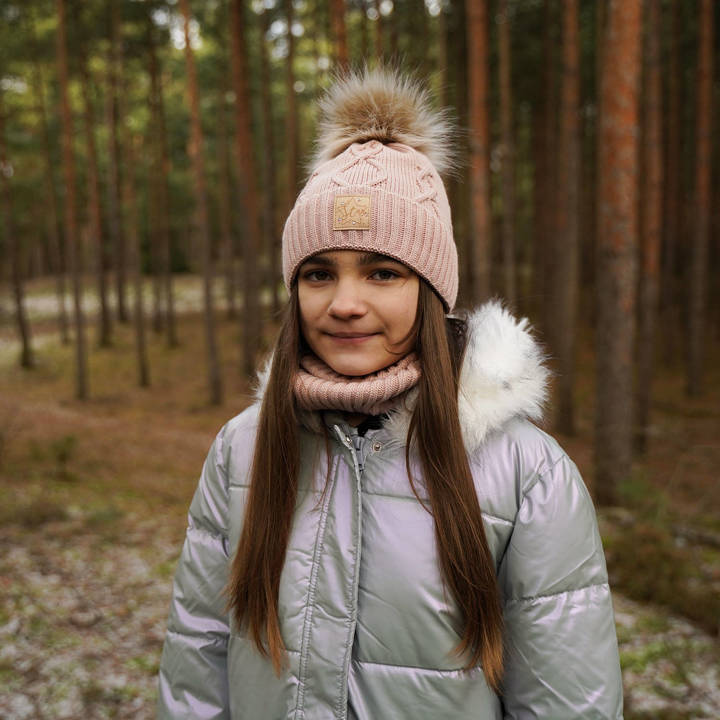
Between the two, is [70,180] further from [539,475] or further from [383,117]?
[539,475]

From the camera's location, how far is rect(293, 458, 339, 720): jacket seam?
159 cm

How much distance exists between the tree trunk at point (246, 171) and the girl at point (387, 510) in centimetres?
860

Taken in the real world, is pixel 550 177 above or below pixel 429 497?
above

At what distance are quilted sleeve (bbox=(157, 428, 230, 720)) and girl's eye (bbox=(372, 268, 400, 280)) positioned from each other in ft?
2.18

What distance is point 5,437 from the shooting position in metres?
9.32

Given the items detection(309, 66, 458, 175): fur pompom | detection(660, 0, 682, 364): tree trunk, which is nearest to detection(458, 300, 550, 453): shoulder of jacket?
detection(309, 66, 458, 175): fur pompom

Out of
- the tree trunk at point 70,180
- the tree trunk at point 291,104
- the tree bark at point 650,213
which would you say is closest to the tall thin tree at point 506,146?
the tree bark at point 650,213

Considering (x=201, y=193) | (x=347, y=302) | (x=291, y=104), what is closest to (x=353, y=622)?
(x=347, y=302)

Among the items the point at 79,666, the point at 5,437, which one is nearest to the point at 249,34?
the point at 5,437

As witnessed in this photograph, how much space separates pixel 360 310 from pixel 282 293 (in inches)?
1077

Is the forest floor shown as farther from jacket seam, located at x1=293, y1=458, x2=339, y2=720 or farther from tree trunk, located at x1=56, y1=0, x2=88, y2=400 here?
tree trunk, located at x1=56, y1=0, x2=88, y2=400

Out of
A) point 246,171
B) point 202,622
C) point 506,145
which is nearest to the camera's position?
point 202,622

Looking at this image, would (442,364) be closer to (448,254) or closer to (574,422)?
(448,254)

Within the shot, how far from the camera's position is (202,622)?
1.85 m
